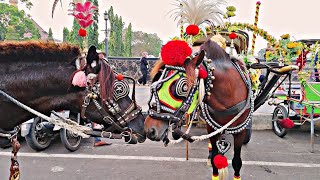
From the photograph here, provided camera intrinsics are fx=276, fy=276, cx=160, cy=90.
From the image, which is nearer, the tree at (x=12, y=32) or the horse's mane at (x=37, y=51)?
the horse's mane at (x=37, y=51)

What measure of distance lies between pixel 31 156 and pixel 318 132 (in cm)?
696

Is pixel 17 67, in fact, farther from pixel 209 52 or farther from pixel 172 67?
pixel 209 52

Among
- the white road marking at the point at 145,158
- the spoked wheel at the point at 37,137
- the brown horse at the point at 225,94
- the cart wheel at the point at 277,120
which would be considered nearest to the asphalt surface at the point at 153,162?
the white road marking at the point at 145,158

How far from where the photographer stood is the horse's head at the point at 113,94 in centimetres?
239

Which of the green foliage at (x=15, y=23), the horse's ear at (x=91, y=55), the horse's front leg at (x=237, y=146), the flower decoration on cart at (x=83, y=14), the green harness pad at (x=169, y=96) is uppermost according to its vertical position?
the green foliage at (x=15, y=23)

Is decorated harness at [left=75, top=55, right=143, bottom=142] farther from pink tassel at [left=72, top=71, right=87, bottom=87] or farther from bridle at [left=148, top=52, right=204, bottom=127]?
bridle at [left=148, top=52, right=204, bottom=127]

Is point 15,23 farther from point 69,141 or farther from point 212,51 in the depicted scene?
point 212,51

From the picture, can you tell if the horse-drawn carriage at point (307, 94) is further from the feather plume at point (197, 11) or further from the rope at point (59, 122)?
the rope at point (59, 122)

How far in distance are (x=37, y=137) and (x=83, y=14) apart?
12.2ft

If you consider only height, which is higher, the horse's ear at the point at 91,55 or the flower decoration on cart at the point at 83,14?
the flower decoration on cart at the point at 83,14

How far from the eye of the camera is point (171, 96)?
2.54 metres

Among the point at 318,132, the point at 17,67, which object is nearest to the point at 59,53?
the point at 17,67

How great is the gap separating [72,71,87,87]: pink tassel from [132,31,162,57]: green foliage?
53088mm

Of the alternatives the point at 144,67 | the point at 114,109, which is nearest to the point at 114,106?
the point at 114,109
